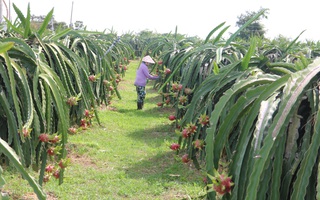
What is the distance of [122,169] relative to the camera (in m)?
4.05

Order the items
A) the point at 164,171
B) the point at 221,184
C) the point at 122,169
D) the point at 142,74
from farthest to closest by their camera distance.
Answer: the point at 142,74 < the point at 122,169 < the point at 164,171 < the point at 221,184

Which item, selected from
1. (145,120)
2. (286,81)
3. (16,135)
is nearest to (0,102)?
(16,135)

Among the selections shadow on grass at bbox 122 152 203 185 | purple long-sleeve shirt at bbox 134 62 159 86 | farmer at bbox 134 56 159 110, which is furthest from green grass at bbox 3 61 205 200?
purple long-sleeve shirt at bbox 134 62 159 86

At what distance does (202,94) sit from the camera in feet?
7.44

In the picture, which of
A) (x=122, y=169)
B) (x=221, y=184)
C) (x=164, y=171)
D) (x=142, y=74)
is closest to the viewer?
(x=221, y=184)

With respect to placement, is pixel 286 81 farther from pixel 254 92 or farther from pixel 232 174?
pixel 232 174

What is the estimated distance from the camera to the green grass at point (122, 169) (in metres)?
3.34

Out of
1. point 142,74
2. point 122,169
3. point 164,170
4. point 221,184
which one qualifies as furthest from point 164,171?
point 142,74

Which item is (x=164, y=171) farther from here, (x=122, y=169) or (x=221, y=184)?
(x=221, y=184)

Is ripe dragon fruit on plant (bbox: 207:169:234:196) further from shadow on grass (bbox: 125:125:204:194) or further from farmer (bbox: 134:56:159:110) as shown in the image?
farmer (bbox: 134:56:159:110)

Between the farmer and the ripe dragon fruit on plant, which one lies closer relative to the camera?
the ripe dragon fruit on plant

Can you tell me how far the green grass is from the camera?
132 inches

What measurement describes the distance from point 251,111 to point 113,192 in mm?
2241

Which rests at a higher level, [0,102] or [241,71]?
[241,71]
